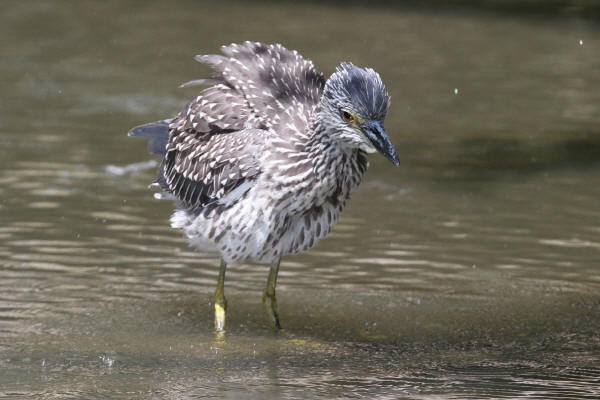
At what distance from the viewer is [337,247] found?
9.19 meters

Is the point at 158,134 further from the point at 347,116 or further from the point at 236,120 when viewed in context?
the point at 347,116

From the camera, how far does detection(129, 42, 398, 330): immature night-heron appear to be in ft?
22.6

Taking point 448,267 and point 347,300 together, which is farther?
point 448,267

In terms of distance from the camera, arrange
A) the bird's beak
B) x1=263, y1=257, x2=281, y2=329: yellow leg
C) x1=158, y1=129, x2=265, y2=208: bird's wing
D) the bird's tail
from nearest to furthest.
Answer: the bird's beak < x1=158, y1=129, x2=265, y2=208: bird's wing < x1=263, y1=257, x2=281, y2=329: yellow leg < the bird's tail

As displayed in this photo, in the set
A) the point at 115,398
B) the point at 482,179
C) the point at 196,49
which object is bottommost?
the point at 115,398

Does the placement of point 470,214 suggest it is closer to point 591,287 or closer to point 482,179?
point 482,179

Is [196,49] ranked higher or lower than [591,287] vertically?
higher

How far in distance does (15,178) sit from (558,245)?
4666mm

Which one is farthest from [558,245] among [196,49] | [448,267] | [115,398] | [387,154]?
[196,49]

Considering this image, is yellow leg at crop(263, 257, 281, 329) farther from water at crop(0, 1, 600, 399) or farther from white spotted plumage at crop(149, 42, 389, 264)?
white spotted plumage at crop(149, 42, 389, 264)

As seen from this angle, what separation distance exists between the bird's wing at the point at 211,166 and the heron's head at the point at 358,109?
611 mm

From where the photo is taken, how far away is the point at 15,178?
10.3 metres

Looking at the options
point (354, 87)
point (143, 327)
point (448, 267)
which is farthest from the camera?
point (448, 267)

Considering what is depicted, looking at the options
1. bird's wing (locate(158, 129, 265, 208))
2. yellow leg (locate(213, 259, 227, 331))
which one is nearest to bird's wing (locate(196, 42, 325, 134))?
bird's wing (locate(158, 129, 265, 208))
